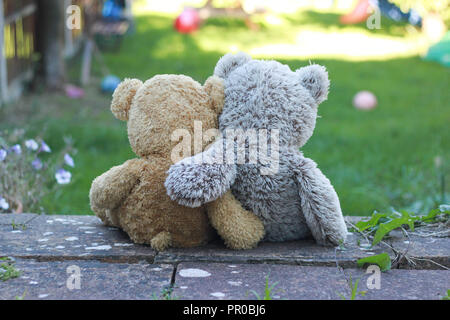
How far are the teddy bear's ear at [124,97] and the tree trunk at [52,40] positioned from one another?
5.50 metres

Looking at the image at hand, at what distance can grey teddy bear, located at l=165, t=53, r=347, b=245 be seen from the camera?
2082mm

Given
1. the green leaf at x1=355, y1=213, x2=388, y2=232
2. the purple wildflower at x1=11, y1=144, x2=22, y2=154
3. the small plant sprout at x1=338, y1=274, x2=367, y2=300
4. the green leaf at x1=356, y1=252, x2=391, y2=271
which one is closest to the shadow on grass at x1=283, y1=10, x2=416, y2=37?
the purple wildflower at x1=11, y1=144, x2=22, y2=154

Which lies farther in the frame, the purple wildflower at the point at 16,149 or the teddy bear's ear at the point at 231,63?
the purple wildflower at the point at 16,149

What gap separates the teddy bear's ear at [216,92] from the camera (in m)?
2.18

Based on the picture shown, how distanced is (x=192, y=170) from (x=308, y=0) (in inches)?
666

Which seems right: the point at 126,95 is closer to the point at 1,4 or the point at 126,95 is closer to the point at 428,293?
the point at 428,293

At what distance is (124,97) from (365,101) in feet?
18.0

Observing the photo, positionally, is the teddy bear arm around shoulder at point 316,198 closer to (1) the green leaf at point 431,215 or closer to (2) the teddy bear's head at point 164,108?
(2) the teddy bear's head at point 164,108

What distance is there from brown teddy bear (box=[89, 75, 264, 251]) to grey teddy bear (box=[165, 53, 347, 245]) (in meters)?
0.07

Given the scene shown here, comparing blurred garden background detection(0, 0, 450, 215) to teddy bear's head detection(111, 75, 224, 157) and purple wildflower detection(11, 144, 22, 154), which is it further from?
teddy bear's head detection(111, 75, 224, 157)

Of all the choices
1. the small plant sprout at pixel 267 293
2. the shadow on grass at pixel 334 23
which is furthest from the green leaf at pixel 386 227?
the shadow on grass at pixel 334 23

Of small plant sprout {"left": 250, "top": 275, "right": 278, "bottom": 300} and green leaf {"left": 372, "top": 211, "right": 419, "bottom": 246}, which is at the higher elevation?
green leaf {"left": 372, "top": 211, "right": 419, "bottom": 246}

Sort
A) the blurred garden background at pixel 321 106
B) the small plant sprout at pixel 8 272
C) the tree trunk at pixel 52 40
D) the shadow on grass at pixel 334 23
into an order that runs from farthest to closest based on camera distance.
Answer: the shadow on grass at pixel 334 23 < the tree trunk at pixel 52 40 < the blurred garden background at pixel 321 106 < the small plant sprout at pixel 8 272

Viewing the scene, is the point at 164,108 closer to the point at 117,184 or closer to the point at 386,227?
the point at 117,184
